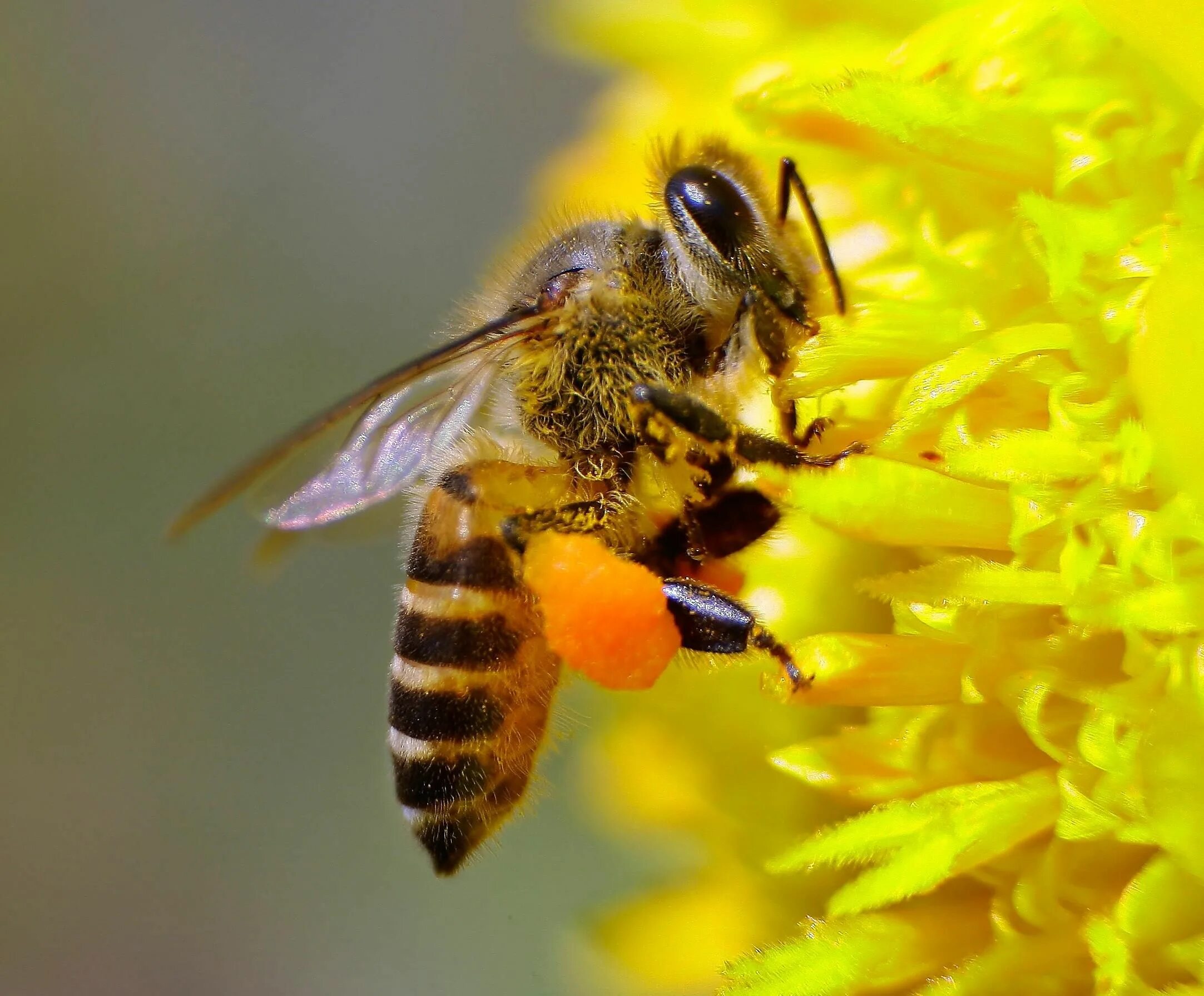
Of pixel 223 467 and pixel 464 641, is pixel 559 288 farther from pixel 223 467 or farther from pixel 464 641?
pixel 223 467

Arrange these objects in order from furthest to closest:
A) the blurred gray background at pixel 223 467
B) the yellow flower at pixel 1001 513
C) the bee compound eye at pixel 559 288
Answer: the blurred gray background at pixel 223 467
the bee compound eye at pixel 559 288
the yellow flower at pixel 1001 513

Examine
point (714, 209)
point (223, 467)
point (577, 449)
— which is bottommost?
point (223, 467)

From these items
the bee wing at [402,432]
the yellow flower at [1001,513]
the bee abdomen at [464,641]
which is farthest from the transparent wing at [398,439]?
the yellow flower at [1001,513]

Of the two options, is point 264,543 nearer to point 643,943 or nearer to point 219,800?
point 643,943

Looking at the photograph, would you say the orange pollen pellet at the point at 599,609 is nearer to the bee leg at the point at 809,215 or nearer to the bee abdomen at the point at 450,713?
the bee abdomen at the point at 450,713

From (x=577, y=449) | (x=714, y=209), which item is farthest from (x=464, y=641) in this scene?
(x=714, y=209)

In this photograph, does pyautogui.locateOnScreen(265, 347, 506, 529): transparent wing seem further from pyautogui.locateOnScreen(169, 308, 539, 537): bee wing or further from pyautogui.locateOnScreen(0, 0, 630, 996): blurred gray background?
pyautogui.locateOnScreen(0, 0, 630, 996): blurred gray background

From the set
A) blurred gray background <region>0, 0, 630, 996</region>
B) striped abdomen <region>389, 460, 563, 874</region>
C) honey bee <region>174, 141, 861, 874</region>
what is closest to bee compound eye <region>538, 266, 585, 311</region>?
honey bee <region>174, 141, 861, 874</region>
